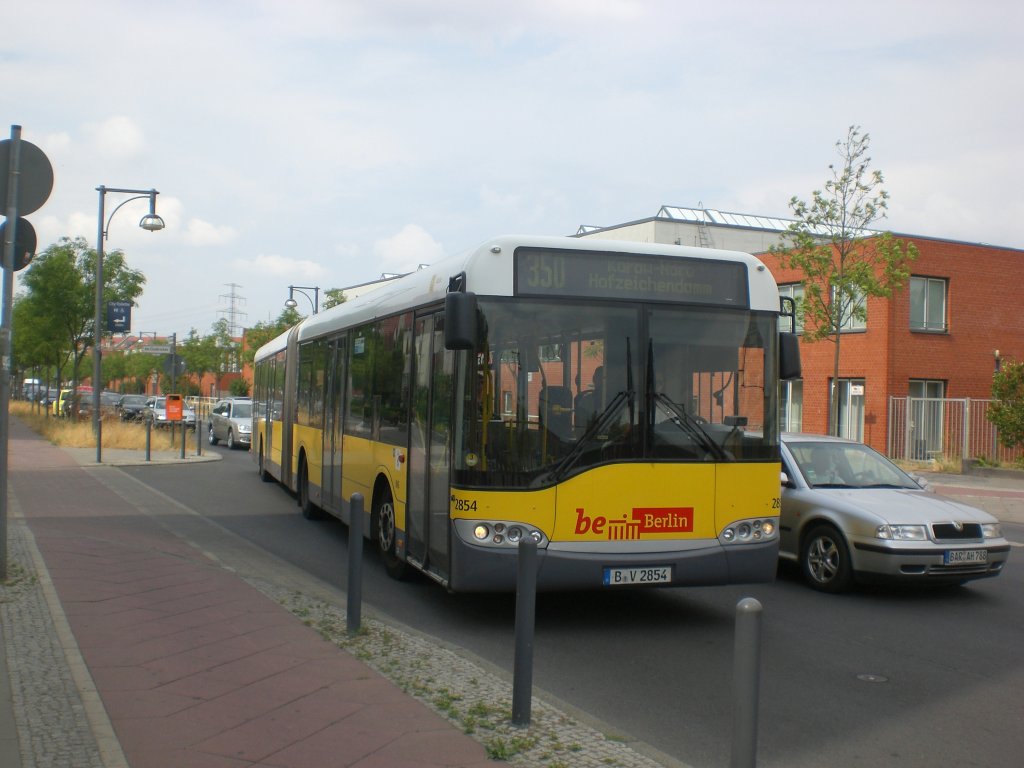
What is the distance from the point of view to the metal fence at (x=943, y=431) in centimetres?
3008

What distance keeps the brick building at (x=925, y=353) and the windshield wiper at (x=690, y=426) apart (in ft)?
81.9

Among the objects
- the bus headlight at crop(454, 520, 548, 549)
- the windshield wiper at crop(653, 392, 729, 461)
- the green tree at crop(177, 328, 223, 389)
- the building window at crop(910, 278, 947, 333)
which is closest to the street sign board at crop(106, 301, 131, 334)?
the building window at crop(910, 278, 947, 333)

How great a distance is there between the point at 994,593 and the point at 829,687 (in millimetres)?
4387

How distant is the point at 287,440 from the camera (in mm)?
17203

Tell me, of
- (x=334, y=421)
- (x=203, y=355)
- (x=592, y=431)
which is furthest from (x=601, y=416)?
(x=203, y=355)

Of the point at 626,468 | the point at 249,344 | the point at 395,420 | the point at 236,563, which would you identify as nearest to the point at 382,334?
the point at 395,420

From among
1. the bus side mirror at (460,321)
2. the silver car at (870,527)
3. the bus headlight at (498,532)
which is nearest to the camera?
the bus side mirror at (460,321)

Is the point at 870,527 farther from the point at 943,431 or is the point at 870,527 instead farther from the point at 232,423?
the point at 232,423

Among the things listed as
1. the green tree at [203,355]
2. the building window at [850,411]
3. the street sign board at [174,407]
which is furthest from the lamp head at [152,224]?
the green tree at [203,355]

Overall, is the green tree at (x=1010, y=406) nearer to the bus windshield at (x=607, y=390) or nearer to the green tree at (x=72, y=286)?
the bus windshield at (x=607, y=390)

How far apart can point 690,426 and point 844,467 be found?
3.52m

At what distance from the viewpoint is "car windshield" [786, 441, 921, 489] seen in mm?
10641

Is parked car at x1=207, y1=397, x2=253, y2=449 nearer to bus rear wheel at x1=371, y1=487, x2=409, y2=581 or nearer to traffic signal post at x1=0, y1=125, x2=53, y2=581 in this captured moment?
bus rear wheel at x1=371, y1=487, x2=409, y2=581

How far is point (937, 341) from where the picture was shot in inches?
1351
